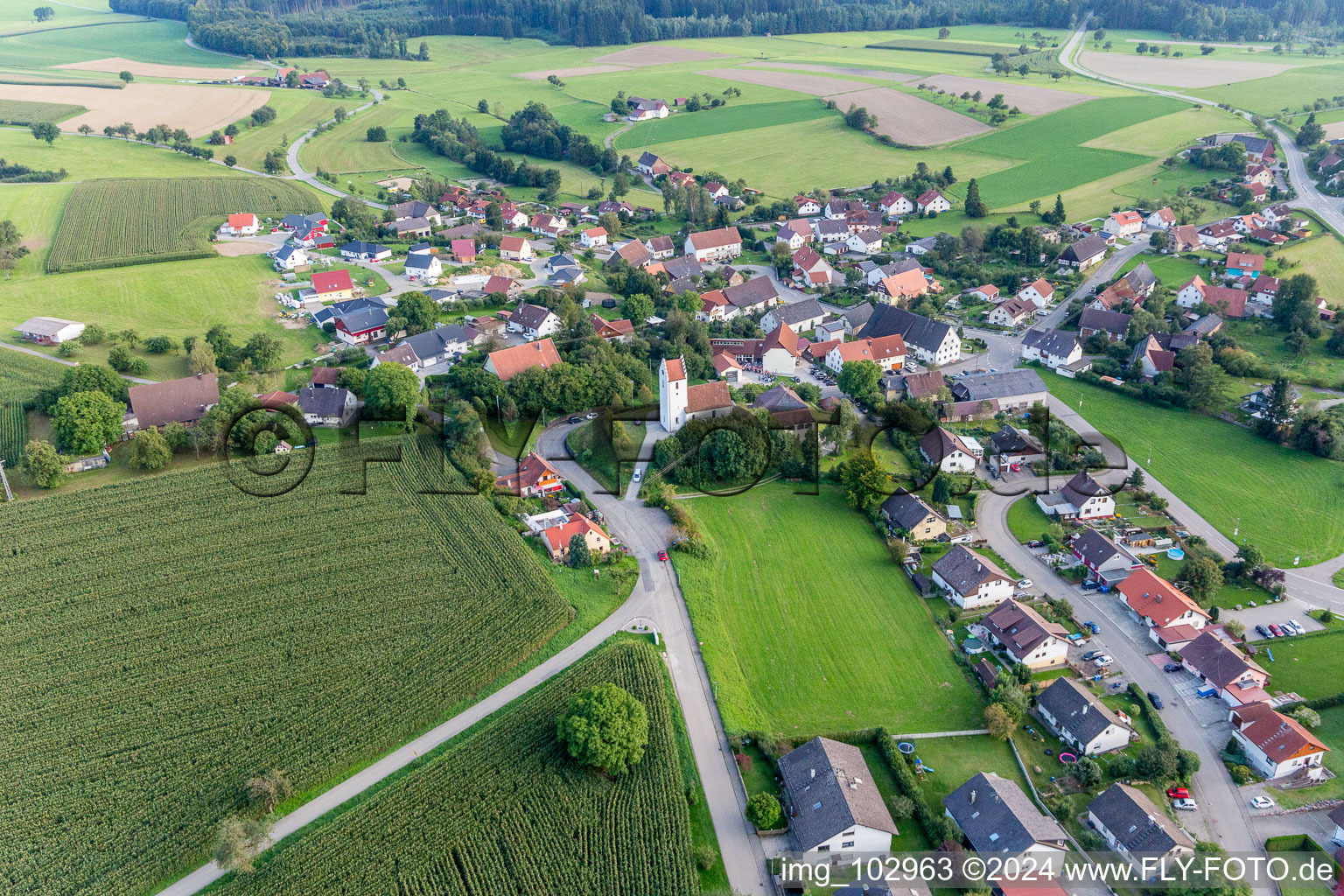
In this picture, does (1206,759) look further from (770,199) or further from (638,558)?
(770,199)

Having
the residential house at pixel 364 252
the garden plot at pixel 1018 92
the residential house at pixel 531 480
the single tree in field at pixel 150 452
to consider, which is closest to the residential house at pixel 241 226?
the residential house at pixel 364 252

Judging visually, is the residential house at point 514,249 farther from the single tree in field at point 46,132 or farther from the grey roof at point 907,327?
the single tree in field at point 46,132

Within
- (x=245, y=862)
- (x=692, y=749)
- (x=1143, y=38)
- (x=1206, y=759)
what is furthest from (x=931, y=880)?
(x=1143, y=38)

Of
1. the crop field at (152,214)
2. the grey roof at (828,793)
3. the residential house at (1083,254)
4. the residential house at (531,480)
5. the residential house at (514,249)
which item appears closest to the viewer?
the grey roof at (828,793)

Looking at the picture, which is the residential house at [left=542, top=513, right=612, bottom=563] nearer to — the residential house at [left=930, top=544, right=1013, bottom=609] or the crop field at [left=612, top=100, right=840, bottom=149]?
the residential house at [left=930, top=544, right=1013, bottom=609]

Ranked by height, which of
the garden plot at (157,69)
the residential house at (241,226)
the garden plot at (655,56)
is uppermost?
the garden plot at (655,56)

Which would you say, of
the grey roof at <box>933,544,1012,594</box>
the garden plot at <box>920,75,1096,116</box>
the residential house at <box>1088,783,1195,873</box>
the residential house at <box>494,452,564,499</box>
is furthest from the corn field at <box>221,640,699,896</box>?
the garden plot at <box>920,75,1096,116</box>
